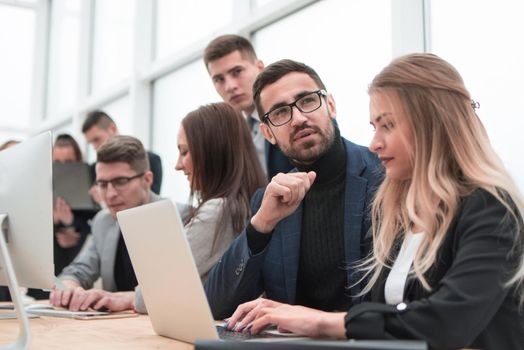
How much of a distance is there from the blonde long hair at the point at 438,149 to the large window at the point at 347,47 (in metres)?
1.43

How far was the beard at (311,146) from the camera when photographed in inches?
70.4

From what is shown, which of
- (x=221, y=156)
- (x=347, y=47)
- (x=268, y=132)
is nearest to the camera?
(x=268, y=132)

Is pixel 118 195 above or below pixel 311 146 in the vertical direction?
below

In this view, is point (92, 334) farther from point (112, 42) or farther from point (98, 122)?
point (112, 42)

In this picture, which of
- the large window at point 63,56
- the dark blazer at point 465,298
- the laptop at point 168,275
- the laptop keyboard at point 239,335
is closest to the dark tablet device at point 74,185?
the laptop at point 168,275

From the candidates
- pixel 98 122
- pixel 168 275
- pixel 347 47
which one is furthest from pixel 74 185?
pixel 168 275

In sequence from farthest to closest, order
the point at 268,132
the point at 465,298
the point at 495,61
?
the point at 495,61 → the point at 268,132 → the point at 465,298

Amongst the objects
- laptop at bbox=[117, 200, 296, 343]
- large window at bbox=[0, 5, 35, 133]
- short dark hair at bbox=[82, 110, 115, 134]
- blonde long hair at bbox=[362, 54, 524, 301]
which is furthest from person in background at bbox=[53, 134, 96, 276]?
large window at bbox=[0, 5, 35, 133]

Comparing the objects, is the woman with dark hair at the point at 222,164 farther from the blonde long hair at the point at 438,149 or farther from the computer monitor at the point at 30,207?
the blonde long hair at the point at 438,149

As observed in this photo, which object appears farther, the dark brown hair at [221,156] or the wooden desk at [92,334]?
the dark brown hair at [221,156]

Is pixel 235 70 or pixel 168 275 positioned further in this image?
pixel 235 70

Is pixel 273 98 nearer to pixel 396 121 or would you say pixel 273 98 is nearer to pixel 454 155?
pixel 396 121

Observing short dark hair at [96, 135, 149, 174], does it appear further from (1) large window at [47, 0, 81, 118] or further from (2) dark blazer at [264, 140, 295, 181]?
(1) large window at [47, 0, 81, 118]

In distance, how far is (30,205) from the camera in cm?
150
